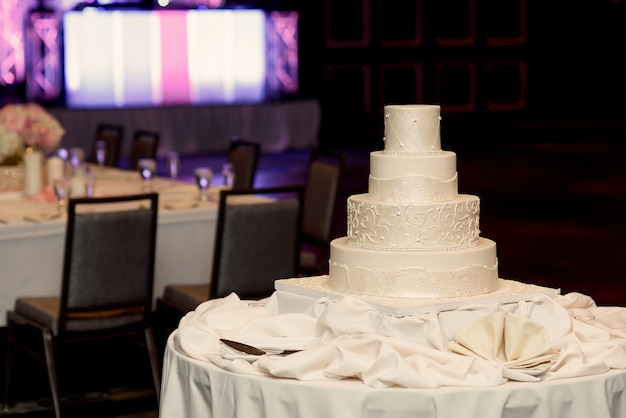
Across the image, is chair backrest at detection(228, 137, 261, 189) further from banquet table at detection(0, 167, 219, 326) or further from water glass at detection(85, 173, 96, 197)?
water glass at detection(85, 173, 96, 197)

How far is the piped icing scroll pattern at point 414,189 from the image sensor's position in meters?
2.94

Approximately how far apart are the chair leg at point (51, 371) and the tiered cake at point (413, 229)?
1.91 metres

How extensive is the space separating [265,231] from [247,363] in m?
2.14

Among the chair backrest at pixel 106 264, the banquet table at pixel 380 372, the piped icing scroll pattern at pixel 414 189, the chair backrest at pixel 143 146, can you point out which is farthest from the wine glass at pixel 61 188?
the piped icing scroll pattern at pixel 414 189

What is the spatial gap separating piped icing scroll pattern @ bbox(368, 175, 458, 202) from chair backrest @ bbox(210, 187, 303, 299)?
169cm

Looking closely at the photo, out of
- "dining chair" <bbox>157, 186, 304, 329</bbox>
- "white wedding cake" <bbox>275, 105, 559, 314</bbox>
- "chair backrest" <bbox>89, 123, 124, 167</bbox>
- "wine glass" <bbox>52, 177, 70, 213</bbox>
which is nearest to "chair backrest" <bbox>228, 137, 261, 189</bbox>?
"wine glass" <bbox>52, 177, 70, 213</bbox>

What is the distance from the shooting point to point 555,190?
1106 cm

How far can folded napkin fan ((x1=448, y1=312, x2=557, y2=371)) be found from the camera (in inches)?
101

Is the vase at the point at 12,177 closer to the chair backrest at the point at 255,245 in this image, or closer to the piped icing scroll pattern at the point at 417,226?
the chair backrest at the point at 255,245

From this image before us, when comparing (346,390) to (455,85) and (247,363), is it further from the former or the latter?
(455,85)

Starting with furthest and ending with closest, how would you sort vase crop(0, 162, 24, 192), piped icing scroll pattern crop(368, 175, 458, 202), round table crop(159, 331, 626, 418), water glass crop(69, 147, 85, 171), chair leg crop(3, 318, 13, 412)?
water glass crop(69, 147, 85, 171), vase crop(0, 162, 24, 192), chair leg crop(3, 318, 13, 412), piped icing scroll pattern crop(368, 175, 458, 202), round table crop(159, 331, 626, 418)

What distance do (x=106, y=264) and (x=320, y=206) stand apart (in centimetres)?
148

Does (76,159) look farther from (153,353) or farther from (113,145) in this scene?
(153,353)

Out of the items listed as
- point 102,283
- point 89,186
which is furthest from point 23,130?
point 102,283
